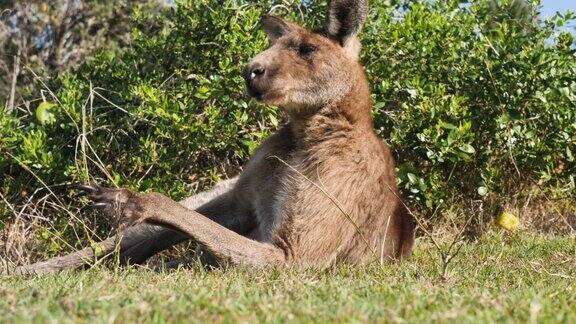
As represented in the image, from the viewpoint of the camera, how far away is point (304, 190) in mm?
5605

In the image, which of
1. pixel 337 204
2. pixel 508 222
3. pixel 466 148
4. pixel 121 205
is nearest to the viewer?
pixel 121 205

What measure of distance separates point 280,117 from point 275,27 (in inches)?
58.7


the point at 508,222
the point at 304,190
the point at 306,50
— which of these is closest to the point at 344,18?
the point at 306,50

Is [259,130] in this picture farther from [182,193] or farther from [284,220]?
[284,220]

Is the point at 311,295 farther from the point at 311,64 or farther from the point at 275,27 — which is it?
the point at 275,27

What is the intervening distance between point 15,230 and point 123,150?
127 cm

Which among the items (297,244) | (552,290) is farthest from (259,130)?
(552,290)

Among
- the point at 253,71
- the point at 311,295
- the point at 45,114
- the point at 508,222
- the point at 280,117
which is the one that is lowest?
the point at 508,222

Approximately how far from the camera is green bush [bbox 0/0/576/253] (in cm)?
735

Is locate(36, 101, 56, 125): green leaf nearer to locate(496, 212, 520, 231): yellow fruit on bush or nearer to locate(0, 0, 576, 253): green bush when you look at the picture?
locate(0, 0, 576, 253): green bush

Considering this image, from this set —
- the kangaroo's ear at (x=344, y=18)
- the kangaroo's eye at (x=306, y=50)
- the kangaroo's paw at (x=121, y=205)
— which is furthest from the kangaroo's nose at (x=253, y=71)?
the kangaroo's paw at (x=121, y=205)

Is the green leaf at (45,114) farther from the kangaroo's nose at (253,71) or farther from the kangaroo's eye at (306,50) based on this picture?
the kangaroo's eye at (306,50)

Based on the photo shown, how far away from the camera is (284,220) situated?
559 cm

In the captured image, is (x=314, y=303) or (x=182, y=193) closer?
(x=314, y=303)
